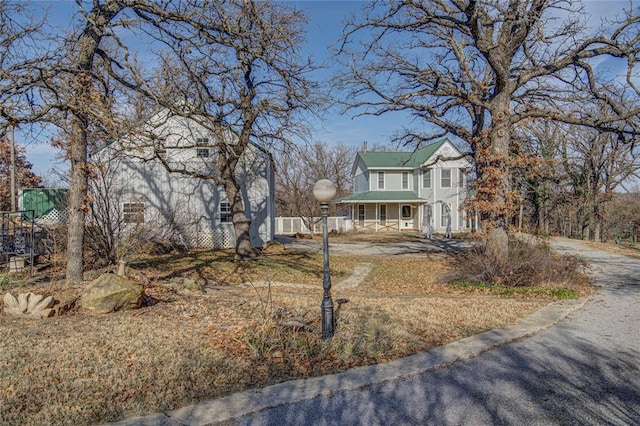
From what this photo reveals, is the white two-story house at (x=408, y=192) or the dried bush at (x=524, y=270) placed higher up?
the white two-story house at (x=408, y=192)

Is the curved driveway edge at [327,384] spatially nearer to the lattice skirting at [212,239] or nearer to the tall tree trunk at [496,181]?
the tall tree trunk at [496,181]

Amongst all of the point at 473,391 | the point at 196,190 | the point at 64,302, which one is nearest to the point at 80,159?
the point at 64,302

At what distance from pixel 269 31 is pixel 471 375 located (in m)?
8.23

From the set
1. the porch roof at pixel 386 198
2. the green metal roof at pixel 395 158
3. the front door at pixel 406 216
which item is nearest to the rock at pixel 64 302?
the porch roof at pixel 386 198

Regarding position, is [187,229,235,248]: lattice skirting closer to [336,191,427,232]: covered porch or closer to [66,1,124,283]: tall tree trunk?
[66,1,124,283]: tall tree trunk

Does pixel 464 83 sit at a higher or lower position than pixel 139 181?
higher

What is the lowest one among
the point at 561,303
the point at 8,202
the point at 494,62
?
the point at 561,303

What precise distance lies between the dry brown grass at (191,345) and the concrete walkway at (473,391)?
0.37m

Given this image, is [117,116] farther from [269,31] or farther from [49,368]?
[49,368]

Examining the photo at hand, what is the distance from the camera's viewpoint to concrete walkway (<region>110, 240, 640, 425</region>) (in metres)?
3.62

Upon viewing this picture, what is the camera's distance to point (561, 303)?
27.7ft

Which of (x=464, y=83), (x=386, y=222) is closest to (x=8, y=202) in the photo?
(x=386, y=222)

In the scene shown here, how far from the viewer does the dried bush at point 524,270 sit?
10242 mm

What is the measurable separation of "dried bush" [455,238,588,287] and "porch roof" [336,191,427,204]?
21676 mm
